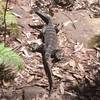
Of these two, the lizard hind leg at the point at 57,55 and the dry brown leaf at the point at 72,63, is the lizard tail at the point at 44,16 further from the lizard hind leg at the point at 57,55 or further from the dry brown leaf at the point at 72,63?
the dry brown leaf at the point at 72,63

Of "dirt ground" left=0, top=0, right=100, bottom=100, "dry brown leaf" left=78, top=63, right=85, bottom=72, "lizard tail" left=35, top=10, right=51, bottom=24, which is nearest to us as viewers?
"dirt ground" left=0, top=0, right=100, bottom=100

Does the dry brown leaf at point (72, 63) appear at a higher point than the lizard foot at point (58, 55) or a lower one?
lower

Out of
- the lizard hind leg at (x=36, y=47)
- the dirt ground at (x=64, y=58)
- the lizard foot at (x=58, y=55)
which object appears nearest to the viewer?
the dirt ground at (x=64, y=58)

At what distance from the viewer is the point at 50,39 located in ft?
19.9

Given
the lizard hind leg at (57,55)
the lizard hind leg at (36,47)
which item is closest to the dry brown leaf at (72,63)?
the lizard hind leg at (57,55)

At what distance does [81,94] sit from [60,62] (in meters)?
0.87

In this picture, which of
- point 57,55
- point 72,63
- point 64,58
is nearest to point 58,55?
point 57,55

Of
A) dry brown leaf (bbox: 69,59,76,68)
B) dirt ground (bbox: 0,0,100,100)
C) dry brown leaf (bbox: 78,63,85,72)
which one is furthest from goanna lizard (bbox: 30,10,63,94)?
dry brown leaf (bbox: 78,63,85,72)

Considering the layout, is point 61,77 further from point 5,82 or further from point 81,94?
point 5,82

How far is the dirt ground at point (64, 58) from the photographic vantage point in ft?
16.7

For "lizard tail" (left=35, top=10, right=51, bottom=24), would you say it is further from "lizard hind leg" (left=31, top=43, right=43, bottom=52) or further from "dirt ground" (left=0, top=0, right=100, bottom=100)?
"lizard hind leg" (left=31, top=43, right=43, bottom=52)

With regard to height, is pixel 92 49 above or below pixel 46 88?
above

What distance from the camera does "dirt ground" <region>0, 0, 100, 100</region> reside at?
5.10m

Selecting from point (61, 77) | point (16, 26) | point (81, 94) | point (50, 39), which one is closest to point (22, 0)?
point (16, 26)
